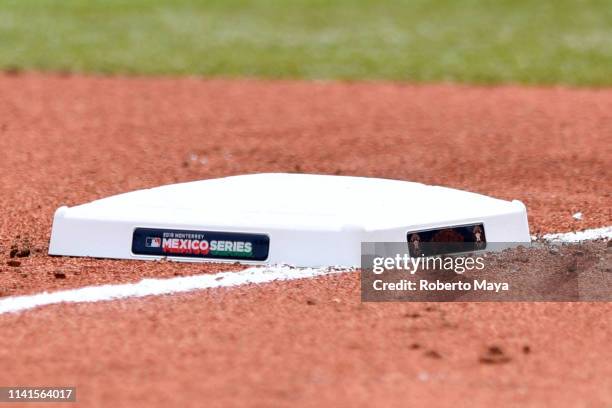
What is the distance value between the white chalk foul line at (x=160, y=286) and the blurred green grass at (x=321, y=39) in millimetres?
5506

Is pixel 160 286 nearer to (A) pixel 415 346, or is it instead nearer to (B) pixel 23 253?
(B) pixel 23 253

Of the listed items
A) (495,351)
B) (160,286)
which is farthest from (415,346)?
(160,286)

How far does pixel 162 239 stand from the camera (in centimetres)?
371

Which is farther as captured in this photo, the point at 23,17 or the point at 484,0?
the point at 484,0

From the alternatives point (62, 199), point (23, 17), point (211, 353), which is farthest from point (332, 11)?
point (211, 353)

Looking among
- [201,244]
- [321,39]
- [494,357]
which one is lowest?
[494,357]

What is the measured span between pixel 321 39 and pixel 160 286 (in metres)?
7.49

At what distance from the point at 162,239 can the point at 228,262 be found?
226mm

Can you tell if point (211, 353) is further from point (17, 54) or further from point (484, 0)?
point (484, 0)

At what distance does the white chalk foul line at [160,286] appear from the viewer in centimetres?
327

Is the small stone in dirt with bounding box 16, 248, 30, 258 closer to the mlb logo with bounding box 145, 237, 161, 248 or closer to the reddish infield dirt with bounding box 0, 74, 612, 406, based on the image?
the reddish infield dirt with bounding box 0, 74, 612, 406

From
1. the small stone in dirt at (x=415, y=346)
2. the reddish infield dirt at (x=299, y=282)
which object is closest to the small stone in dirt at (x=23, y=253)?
the reddish infield dirt at (x=299, y=282)

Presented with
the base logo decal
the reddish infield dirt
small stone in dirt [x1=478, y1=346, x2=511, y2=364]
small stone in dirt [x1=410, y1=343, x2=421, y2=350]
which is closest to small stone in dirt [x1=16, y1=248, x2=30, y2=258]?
the reddish infield dirt

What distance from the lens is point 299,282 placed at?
3.43 metres
